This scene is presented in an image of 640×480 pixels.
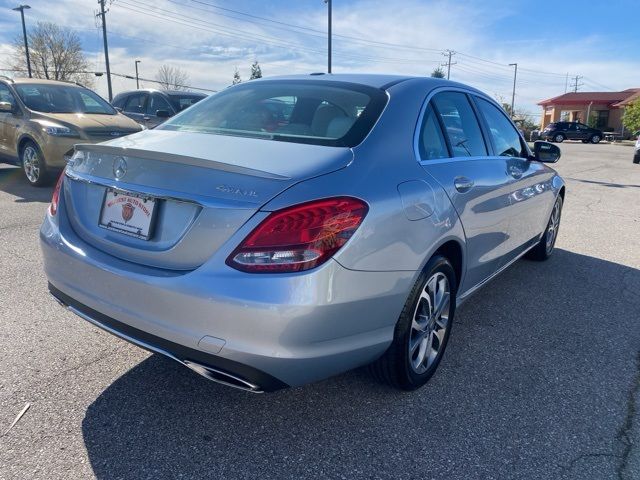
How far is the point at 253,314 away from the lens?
198 centimetres

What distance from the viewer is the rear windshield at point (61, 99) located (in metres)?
8.90

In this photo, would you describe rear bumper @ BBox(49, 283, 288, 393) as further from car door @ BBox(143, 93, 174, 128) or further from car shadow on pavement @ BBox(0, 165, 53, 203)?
car door @ BBox(143, 93, 174, 128)

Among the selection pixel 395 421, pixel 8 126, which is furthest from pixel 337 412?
pixel 8 126

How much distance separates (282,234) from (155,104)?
1132cm

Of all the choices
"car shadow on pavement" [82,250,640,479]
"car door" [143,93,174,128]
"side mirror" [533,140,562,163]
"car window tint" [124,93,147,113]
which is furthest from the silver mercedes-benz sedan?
"car window tint" [124,93,147,113]

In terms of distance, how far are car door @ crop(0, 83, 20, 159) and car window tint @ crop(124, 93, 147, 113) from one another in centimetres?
359

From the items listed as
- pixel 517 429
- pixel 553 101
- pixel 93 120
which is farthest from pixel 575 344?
pixel 553 101

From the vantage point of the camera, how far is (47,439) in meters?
2.31

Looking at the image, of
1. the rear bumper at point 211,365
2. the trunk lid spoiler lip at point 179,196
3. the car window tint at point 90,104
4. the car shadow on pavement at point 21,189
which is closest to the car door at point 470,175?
the trunk lid spoiler lip at point 179,196

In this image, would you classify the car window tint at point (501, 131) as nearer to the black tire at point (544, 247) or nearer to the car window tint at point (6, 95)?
the black tire at point (544, 247)

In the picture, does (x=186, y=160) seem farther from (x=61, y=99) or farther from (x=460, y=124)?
(x=61, y=99)

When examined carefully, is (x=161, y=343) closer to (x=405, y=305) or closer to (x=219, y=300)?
(x=219, y=300)

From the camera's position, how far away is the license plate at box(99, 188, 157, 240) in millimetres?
2246

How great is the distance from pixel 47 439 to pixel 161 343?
691 mm
